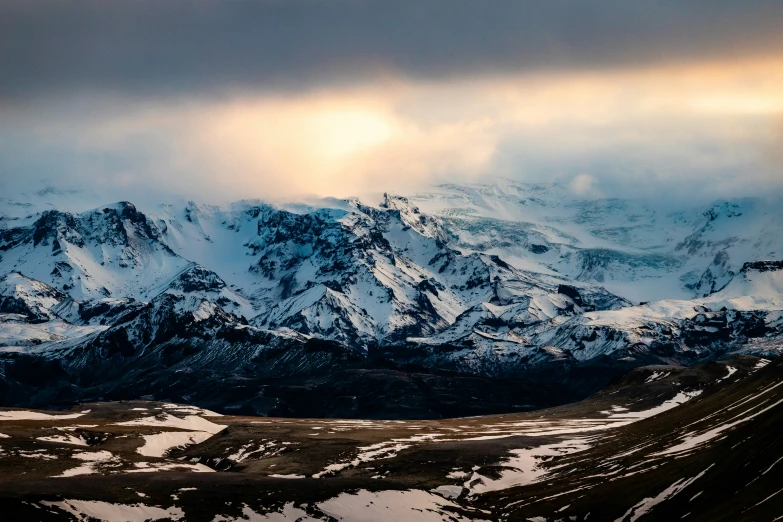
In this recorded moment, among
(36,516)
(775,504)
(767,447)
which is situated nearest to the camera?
(775,504)

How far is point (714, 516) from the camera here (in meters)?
182

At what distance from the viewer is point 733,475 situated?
199000 millimetres

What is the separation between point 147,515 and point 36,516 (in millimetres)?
18293

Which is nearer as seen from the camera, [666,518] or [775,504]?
[775,504]

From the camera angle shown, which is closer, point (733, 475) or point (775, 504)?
point (775, 504)

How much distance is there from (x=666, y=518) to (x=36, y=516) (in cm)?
9034

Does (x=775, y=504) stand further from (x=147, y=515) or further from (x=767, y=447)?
(x=147, y=515)

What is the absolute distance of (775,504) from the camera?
6801 inches

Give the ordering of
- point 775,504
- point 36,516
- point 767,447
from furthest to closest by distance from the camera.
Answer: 1. point 767,447
2. point 36,516
3. point 775,504

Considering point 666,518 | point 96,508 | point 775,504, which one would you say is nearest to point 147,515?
point 96,508

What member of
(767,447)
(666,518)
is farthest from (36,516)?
(767,447)

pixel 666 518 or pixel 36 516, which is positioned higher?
pixel 36 516

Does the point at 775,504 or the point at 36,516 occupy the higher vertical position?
the point at 36,516

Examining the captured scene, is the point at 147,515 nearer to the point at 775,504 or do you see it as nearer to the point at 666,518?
the point at 666,518
